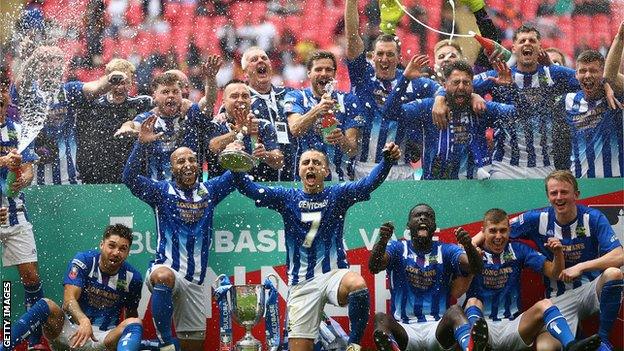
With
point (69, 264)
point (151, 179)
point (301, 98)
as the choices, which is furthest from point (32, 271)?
point (301, 98)

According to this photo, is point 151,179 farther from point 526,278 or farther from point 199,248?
point 526,278

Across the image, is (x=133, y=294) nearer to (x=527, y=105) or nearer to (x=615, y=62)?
(x=527, y=105)

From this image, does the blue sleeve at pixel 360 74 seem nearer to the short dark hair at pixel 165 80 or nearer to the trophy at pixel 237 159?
the trophy at pixel 237 159

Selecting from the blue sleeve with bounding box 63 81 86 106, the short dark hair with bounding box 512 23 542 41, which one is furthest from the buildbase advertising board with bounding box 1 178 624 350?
the short dark hair with bounding box 512 23 542 41

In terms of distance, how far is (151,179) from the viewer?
6434 mm

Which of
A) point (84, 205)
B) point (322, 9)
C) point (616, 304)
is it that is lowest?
point (616, 304)

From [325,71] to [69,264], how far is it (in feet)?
6.60

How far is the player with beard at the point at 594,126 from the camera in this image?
21.8 feet

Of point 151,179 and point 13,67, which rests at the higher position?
point 13,67

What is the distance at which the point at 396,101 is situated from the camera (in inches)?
259

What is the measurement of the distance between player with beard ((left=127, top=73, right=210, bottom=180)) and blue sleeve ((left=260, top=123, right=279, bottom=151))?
1.16ft

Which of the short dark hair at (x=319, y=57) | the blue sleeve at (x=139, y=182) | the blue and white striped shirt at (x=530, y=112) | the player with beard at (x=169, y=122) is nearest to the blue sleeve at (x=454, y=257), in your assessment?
the blue and white striped shirt at (x=530, y=112)

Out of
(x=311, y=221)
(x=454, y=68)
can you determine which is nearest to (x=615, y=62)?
(x=454, y=68)

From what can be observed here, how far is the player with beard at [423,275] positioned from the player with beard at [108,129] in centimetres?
172
